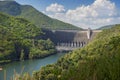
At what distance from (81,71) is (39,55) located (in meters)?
47.4

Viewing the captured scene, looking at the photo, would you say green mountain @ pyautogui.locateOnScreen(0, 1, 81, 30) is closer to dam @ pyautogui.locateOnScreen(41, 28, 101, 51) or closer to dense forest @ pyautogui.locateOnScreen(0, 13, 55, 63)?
dam @ pyautogui.locateOnScreen(41, 28, 101, 51)

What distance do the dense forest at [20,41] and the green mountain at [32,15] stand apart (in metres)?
35.3

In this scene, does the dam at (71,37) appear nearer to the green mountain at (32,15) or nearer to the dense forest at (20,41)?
the dense forest at (20,41)

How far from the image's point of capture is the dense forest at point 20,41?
48478 mm

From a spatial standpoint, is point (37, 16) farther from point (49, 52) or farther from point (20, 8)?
point (49, 52)

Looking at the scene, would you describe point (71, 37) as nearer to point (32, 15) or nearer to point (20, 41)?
point (20, 41)

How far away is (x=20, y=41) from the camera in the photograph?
2183 inches

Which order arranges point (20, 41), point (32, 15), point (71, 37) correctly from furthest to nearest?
1. point (32, 15)
2. point (71, 37)
3. point (20, 41)

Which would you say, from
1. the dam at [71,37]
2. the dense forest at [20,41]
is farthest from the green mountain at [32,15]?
the dense forest at [20,41]

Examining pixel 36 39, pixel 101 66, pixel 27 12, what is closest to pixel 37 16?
pixel 27 12

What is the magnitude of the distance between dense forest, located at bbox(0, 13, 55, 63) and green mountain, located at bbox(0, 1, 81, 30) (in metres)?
35.3

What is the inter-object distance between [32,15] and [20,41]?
6660 cm

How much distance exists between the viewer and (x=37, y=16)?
119 metres

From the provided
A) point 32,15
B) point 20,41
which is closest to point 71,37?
point 20,41
